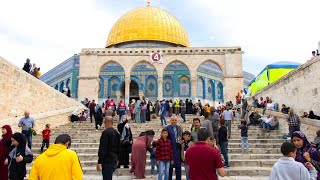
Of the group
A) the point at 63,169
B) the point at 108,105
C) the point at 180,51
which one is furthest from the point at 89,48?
the point at 63,169

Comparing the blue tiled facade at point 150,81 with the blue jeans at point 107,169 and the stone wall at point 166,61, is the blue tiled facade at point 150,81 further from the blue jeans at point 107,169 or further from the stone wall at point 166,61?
the blue jeans at point 107,169

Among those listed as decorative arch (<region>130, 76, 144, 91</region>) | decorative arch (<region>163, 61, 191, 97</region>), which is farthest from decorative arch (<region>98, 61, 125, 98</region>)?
decorative arch (<region>163, 61, 191, 97</region>)

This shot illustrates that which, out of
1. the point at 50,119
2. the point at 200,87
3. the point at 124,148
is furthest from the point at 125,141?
the point at 200,87

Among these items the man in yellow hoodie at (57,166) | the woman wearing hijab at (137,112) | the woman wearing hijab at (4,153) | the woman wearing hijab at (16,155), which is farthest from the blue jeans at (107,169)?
the woman wearing hijab at (137,112)

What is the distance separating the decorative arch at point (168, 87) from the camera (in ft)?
85.9

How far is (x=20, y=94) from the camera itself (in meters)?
9.73

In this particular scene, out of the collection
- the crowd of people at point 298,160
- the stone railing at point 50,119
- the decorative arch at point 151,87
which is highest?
the decorative arch at point 151,87

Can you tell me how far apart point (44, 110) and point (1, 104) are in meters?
2.80

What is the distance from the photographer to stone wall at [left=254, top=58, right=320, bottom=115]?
8.22 m

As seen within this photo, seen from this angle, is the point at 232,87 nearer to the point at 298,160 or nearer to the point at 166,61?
the point at 166,61

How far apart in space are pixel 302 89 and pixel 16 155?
27.0 feet

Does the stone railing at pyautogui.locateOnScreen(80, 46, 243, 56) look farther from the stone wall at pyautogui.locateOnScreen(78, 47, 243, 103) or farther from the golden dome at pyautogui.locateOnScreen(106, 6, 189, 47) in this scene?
the golden dome at pyautogui.locateOnScreen(106, 6, 189, 47)

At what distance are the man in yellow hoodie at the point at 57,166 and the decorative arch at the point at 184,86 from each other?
2363cm

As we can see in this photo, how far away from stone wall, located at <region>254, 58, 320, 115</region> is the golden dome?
17.3m
